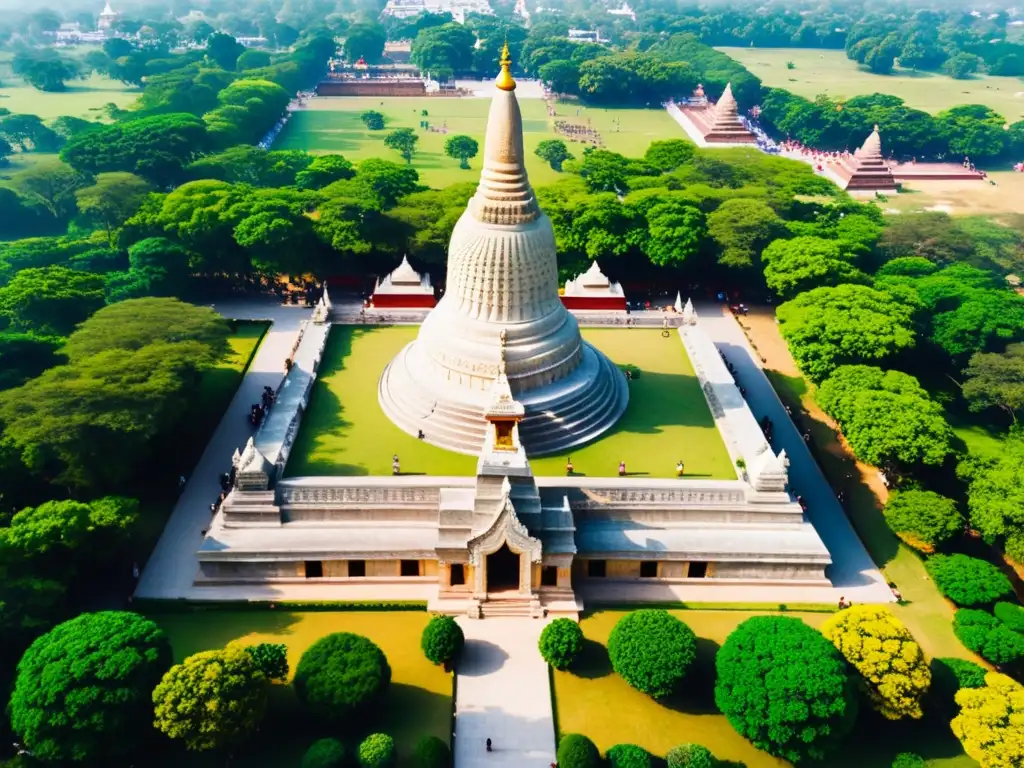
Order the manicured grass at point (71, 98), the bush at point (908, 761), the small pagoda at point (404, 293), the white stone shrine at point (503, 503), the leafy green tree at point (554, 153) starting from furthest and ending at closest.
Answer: the manicured grass at point (71, 98)
the leafy green tree at point (554, 153)
the small pagoda at point (404, 293)
the white stone shrine at point (503, 503)
the bush at point (908, 761)

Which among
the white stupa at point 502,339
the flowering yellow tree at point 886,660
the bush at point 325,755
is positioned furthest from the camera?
the white stupa at point 502,339

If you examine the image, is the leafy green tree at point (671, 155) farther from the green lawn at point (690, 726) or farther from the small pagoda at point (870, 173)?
the green lawn at point (690, 726)

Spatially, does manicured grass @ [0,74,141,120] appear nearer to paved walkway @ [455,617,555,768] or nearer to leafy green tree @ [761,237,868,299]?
leafy green tree @ [761,237,868,299]

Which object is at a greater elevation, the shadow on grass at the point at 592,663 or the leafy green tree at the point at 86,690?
the leafy green tree at the point at 86,690

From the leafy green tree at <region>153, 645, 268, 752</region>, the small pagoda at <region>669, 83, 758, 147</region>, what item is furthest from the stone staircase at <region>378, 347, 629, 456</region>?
the small pagoda at <region>669, 83, 758, 147</region>

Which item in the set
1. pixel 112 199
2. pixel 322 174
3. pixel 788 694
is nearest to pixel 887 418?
pixel 788 694

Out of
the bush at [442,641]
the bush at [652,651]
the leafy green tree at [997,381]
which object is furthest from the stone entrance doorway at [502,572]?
the leafy green tree at [997,381]

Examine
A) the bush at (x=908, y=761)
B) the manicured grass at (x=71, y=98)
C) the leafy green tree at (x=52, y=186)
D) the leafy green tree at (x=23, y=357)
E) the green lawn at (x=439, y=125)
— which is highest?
the leafy green tree at (x=23, y=357)
